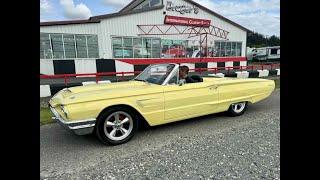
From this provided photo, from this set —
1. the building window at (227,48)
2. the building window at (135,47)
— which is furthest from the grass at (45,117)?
the building window at (227,48)

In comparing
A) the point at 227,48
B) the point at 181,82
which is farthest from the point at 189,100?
the point at 227,48

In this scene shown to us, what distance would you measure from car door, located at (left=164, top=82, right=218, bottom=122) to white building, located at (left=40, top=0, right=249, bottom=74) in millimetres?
11581

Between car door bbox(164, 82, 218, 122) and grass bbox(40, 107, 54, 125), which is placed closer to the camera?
car door bbox(164, 82, 218, 122)

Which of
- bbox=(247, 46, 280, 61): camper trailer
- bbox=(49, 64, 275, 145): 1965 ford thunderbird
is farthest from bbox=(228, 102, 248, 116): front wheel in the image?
bbox=(247, 46, 280, 61): camper trailer

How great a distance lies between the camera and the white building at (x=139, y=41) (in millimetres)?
16828

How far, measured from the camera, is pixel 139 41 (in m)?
19.9

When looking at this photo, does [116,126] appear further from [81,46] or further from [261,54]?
[261,54]

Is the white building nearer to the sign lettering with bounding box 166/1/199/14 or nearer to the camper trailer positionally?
the sign lettering with bounding box 166/1/199/14

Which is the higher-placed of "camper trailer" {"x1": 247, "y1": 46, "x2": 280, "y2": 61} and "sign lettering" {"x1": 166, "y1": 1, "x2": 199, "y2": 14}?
"sign lettering" {"x1": 166, "y1": 1, "x2": 199, "y2": 14}

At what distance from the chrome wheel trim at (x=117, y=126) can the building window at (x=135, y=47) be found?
15123mm

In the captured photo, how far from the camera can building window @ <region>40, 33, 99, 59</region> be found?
54.2 feet

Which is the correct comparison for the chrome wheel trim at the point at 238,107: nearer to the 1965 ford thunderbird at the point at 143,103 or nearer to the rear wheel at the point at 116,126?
the 1965 ford thunderbird at the point at 143,103
